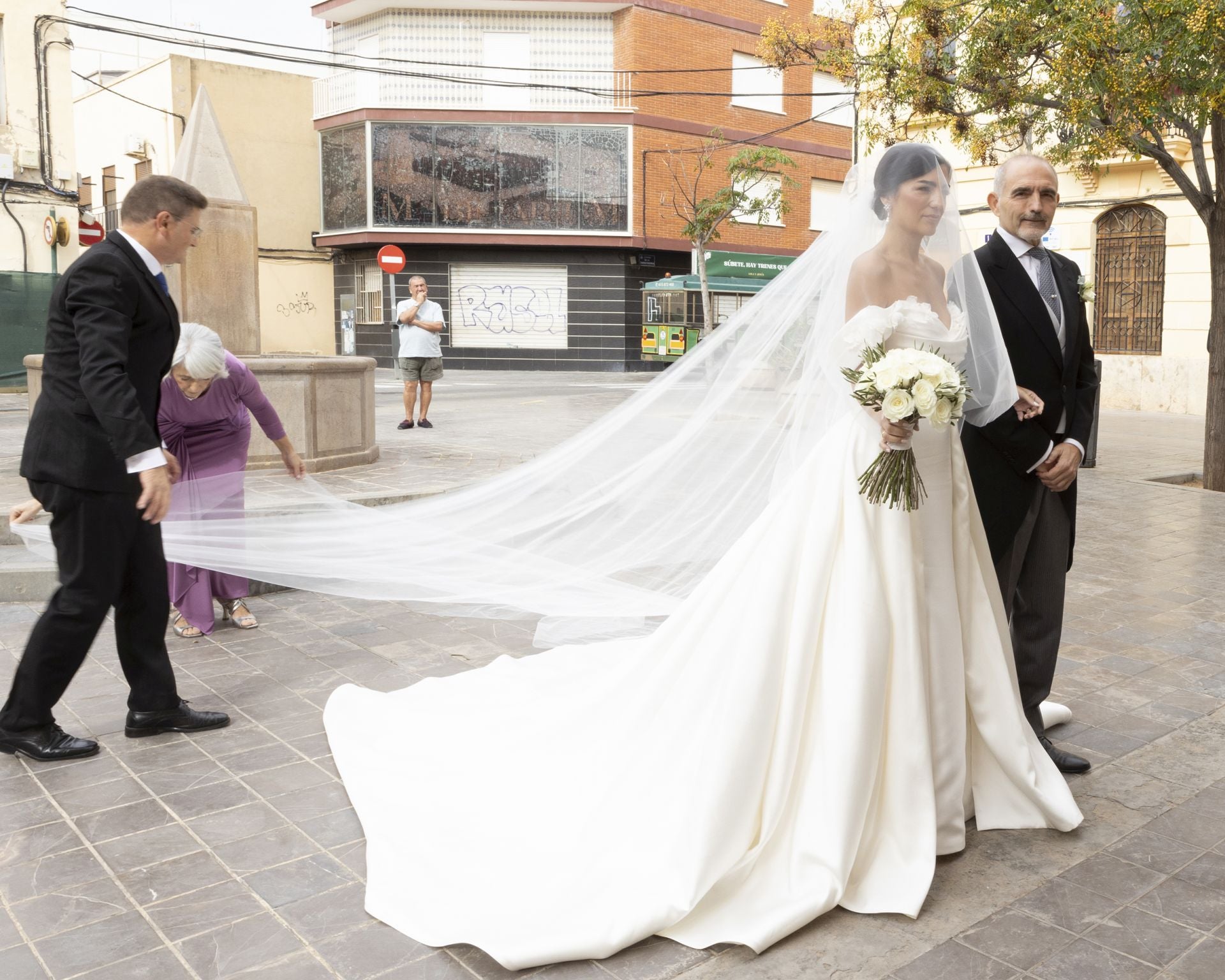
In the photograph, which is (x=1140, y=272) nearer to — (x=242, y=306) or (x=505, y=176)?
(x=242, y=306)

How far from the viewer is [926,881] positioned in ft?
9.68

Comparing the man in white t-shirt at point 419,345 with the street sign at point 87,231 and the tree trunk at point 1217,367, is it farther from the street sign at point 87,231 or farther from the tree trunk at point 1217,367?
the street sign at point 87,231

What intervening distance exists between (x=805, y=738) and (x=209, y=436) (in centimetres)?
353

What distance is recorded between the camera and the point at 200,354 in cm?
512

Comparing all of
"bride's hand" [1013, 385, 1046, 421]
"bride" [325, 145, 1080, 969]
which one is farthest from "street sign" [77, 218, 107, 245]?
"bride's hand" [1013, 385, 1046, 421]

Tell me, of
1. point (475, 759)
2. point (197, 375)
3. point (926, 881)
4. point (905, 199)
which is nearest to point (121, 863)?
point (475, 759)


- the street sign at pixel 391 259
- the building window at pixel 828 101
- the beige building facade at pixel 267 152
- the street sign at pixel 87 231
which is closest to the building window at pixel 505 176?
the street sign at pixel 391 259

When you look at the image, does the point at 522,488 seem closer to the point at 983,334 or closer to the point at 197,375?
the point at 197,375

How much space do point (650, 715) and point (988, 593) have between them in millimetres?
1074

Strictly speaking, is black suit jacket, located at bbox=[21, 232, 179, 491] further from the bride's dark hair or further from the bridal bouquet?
the bride's dark hair

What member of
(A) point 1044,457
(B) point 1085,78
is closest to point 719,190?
(B) point 1085,78

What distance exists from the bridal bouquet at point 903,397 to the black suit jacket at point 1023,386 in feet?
2.15

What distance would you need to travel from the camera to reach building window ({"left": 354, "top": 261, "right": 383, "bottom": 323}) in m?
33.2

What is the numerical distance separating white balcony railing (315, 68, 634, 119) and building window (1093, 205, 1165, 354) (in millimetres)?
16190
